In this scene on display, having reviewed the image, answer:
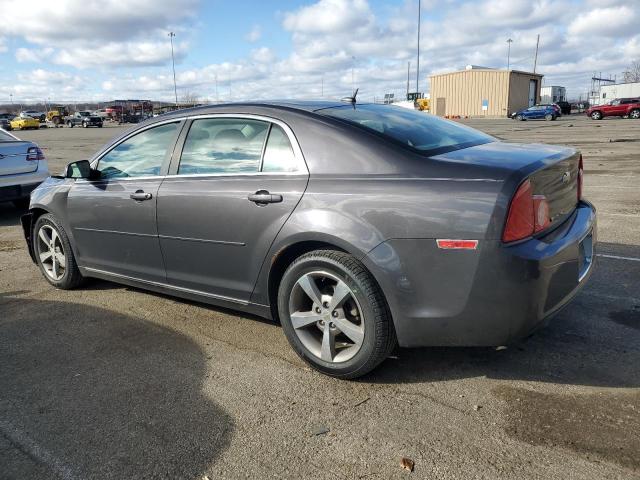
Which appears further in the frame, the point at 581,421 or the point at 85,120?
the point at 85,120

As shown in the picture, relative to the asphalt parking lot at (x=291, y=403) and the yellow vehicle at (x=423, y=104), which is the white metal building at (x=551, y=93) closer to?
the yellow vehicle at (x=423, y=104)

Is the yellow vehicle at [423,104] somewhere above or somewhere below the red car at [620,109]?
above

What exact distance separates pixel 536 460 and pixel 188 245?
8.20ft

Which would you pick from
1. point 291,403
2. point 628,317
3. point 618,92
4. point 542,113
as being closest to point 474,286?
point 291,403

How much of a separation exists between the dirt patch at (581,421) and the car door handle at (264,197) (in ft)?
5.46

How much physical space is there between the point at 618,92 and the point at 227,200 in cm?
8259

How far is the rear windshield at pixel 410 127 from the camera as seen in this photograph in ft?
10.6

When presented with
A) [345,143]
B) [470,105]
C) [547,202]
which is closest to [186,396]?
[345,143]

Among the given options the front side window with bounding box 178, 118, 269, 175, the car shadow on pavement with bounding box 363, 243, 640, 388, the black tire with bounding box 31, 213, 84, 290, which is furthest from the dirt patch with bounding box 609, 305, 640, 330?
the black tire with bounding box 31, 213, 84, 290

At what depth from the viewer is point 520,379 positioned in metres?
3.08

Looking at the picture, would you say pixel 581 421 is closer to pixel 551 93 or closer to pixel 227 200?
pixel 227 200

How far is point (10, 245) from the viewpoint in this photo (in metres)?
6.90

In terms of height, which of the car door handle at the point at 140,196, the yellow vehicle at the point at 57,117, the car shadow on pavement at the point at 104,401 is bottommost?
the car shadow on pavement at the point at 104,401

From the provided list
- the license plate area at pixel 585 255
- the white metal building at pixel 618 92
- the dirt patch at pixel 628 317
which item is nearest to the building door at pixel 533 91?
the white metal building at pixel 618 92
